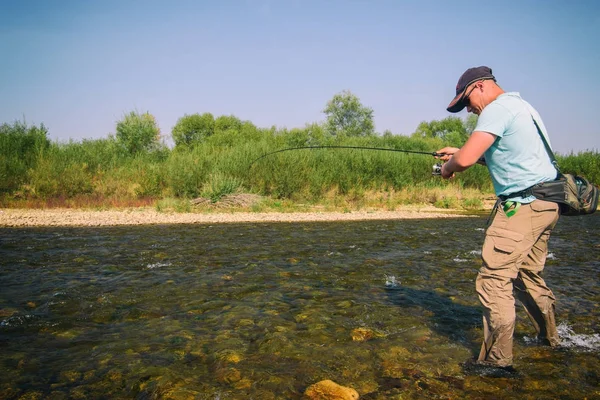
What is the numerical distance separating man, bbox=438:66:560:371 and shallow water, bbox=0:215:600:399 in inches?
19.4

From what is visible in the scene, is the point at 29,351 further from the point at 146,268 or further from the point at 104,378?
the point at 146,268

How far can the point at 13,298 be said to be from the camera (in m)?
4.75

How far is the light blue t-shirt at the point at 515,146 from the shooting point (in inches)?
109

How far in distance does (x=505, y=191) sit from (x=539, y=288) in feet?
3.12

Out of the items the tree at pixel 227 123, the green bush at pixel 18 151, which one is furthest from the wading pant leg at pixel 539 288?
the tree at pixel 227 123

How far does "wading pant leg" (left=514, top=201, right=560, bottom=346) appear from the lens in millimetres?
3115

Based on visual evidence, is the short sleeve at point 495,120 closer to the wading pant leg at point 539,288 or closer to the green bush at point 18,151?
the wading pant leg at point 539,288

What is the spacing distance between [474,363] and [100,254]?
6940 millimetres

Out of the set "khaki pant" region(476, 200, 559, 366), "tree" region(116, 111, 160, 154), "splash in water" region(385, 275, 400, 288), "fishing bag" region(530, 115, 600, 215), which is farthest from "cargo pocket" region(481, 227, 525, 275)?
"tree" region(116, 111, 160, 154)

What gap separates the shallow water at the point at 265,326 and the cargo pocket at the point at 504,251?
2.73 ft

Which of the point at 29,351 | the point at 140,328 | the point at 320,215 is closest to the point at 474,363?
the point at 140,328

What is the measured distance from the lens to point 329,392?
2.71 meters

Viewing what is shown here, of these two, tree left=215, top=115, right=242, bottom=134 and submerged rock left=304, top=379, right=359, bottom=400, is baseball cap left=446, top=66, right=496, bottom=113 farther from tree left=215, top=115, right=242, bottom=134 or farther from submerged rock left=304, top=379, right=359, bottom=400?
tree left=215, top=115, right=242, bottom=134

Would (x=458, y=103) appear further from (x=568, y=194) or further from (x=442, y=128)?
(x=442, y=128)
